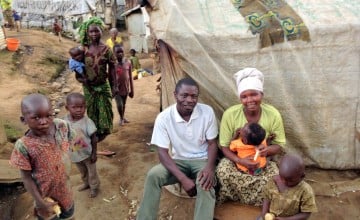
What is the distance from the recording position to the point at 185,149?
10.4 feet

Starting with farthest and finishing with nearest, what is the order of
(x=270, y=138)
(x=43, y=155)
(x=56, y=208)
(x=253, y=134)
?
(x=270, y=138) → (x=253, y=134) → (x=56, y=208) → (x=43, y=155)

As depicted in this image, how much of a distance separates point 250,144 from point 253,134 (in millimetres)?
112

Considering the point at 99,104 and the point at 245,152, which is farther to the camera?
the point at 99,104

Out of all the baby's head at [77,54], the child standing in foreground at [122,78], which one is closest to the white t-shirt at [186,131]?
the baby's head at [77,54]

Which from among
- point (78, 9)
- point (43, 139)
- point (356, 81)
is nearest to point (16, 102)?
point (43, 139)

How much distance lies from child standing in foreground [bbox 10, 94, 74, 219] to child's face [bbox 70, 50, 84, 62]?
70.0 inches

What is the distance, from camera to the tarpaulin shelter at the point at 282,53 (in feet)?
11.1

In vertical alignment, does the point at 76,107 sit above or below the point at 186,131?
above

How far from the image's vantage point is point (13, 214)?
394 cm

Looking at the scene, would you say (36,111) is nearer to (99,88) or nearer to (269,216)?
(269,216)

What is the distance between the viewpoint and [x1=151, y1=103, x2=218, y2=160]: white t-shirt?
3111 mm

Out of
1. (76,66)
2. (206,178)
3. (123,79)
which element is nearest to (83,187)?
(76,66)

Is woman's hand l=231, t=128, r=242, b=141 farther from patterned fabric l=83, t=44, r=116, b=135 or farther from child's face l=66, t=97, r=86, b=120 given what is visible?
patterned fabric l=83, t=44, r=116, b=135

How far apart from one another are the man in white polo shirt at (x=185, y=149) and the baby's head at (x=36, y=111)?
102 cm
